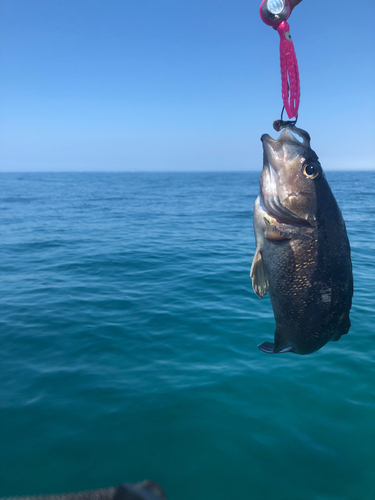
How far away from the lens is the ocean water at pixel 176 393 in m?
4.81

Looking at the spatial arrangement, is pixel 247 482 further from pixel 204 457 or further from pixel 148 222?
pixel 148 222

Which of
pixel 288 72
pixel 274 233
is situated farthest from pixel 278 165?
pixel 288 72

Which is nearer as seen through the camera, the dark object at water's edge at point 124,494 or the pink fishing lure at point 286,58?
the dark object at water's edge at point 124,494

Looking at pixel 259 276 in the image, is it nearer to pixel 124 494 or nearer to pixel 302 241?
pixel 302 241

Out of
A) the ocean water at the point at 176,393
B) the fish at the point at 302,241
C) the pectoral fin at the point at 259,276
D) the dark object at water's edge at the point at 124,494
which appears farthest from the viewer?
the ocean water at the point at 176,393

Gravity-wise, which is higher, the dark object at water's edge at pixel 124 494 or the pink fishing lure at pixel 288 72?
the pink fishing lure at pixel 288 72

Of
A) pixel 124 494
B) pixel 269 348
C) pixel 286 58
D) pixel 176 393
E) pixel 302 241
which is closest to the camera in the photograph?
pixel 124 494

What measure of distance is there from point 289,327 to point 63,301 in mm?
8480

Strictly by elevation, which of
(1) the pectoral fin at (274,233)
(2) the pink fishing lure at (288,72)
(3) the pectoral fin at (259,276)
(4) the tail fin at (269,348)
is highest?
(2) the pink fishing lure at (288,72)

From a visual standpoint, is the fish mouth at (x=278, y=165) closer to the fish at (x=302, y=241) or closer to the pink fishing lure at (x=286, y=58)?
the fish at (x=302, y=241)

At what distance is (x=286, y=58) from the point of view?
3.16 m

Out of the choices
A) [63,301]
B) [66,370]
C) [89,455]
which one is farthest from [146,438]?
[63,301]

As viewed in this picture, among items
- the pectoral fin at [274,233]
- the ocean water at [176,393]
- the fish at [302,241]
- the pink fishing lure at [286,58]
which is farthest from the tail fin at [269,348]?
the ocean water at [176,393]

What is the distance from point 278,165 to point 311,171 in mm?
276
